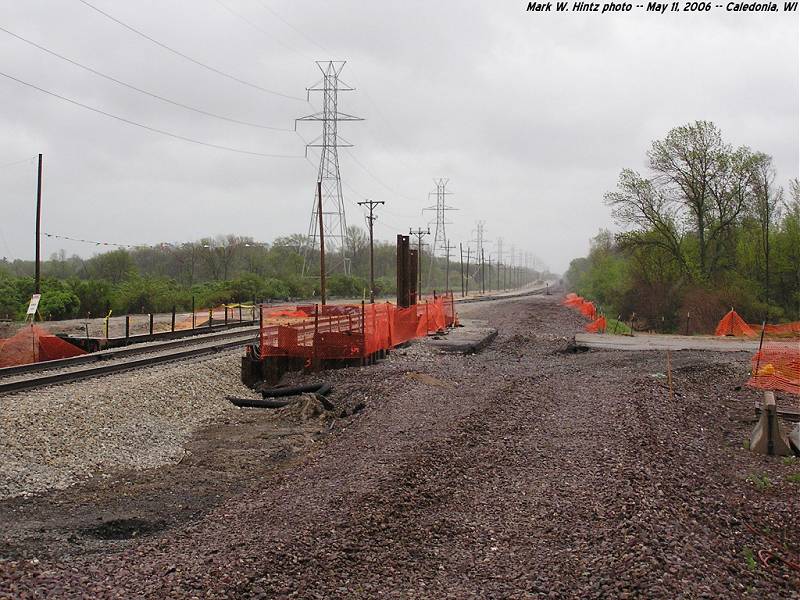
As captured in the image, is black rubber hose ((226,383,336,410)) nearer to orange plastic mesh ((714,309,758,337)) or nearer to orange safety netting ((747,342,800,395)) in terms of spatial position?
orange safety netting ((747,342,800,395))

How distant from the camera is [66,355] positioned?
2194 cm

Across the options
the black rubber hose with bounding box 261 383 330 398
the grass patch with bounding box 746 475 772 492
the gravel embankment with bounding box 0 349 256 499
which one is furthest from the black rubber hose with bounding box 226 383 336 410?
the grass patch with bounding box 746 475 772 492

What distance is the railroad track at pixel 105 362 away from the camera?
15758 mm

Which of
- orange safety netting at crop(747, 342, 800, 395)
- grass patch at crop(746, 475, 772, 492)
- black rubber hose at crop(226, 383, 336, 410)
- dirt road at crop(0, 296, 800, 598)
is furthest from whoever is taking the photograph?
orange safety netting at crop(747, 342, 800, 395)

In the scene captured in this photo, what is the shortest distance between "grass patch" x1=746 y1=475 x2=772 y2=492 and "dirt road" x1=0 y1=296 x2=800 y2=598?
42 millimetres

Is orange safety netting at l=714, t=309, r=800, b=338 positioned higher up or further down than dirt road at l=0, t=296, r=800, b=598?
higher up

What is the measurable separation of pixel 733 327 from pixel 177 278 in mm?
62967

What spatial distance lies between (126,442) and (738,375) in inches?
573

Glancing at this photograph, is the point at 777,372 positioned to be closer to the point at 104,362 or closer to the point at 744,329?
the point at 104,362

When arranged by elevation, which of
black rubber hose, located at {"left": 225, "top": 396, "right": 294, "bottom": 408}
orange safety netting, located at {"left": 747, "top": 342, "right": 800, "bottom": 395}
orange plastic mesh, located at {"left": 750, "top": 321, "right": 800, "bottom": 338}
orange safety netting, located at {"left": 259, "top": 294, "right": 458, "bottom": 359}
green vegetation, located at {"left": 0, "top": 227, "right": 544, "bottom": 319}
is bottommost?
black rubber hose, located at {"left": 225, "top": 396, "right": 294, "bottom": 408}

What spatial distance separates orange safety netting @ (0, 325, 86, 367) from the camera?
66.1 ft

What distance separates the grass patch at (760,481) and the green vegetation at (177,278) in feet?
104

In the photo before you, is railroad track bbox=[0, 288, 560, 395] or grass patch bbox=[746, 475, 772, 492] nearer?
grass patch bbox=[746, 475, 772, 492]

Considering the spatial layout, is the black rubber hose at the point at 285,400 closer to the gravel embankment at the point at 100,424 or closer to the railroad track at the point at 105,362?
the gravel embankment at the point at 100,424
